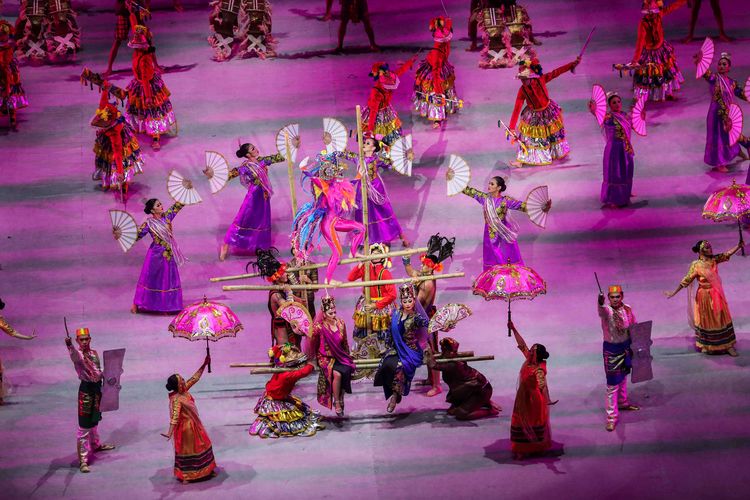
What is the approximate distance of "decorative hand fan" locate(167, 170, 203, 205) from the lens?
50.9ft

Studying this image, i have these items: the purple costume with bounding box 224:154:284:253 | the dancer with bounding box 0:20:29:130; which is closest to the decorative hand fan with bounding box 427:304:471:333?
the purple costume with bounding box 224:154:284:253

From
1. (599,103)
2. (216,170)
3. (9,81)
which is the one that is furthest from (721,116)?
(9,81)

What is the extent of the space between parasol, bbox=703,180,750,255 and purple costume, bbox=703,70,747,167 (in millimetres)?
1526

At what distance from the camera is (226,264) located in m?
16.1

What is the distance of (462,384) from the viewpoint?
1418 centimetres

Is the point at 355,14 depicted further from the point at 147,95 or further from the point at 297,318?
the point at 297,318

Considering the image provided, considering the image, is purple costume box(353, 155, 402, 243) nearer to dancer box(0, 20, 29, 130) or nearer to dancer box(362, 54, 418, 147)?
dancer box(362, 54, 418, 147)

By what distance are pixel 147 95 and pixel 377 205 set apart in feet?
8.27

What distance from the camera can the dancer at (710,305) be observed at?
14.8m

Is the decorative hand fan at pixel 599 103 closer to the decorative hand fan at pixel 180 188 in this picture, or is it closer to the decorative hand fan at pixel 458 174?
the decorative hand fan at pixel 458 174

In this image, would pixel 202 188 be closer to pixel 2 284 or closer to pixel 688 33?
pixel 2 284

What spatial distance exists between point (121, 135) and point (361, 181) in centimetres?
250

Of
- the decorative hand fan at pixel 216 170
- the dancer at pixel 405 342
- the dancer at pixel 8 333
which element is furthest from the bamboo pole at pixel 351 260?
the dancer at pixel 8 333

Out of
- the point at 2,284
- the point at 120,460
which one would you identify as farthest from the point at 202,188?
the point at 120,460
